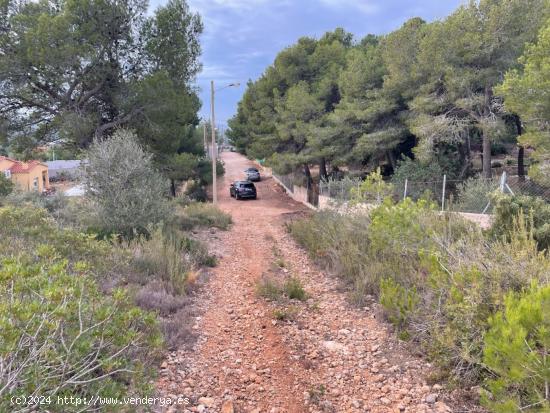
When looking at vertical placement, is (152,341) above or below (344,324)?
above

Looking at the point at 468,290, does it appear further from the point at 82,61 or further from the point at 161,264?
the point at 82,61

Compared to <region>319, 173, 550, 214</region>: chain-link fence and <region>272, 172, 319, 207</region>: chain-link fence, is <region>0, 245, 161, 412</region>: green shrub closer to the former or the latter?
<region>319, 173, 550, 214</region>: chain-link fence

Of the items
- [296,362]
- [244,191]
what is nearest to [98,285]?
[296,362]

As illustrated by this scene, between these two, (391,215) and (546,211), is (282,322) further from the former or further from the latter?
(546,211)

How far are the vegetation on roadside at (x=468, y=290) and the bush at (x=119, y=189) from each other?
4.89 metres

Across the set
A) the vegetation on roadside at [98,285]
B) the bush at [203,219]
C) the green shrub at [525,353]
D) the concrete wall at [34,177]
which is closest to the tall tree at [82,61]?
the vegetation on roadside at [98,285]

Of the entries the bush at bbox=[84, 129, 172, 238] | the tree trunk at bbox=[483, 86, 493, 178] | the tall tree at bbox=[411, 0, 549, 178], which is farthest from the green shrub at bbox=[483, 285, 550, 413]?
the tree trunk at bbox=[483, 86, 493, 178]

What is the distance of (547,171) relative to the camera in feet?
30.1

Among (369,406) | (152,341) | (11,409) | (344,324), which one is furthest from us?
(344,324)

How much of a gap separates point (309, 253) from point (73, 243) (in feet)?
16.8

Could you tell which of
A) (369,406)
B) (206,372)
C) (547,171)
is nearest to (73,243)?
(206,372)

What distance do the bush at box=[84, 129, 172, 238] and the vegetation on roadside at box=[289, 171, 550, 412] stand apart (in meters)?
4.89

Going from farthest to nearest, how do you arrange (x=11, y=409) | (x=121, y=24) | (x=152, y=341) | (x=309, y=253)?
(x=121, y=24) < (x=309, y=253) < (x=152, y=341) < (x=11, y=409)

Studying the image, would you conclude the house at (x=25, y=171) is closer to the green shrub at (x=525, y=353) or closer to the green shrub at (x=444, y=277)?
the green shrub at (x=444, y=277)
